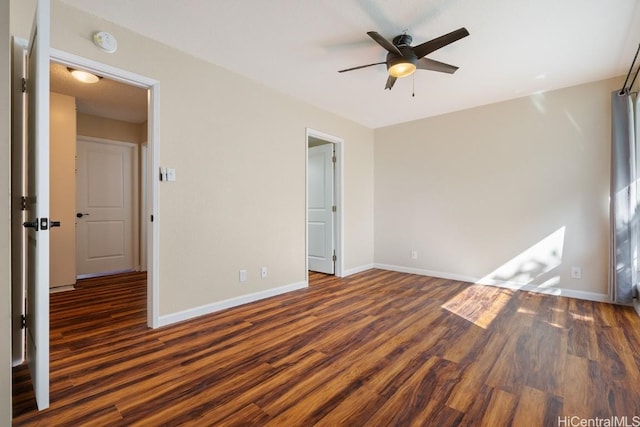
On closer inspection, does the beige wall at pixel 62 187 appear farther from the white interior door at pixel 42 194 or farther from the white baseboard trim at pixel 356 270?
the white baseboard trim at pixel 356 270

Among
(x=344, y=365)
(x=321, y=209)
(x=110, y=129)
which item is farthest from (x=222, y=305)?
(x=110, y=129)

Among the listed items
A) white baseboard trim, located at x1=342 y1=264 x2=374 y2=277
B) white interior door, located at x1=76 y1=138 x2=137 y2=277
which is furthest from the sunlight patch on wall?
white interior door, located at x1=76 y1=138 x2=137 y2=277

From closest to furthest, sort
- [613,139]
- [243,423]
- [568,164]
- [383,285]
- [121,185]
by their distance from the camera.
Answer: [243,423], [613,139], [568,164], [383,285], [121,185]

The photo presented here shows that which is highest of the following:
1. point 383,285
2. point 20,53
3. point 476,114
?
point 476,114

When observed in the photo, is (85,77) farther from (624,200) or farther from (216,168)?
(624,200)

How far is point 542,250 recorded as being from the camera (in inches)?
141

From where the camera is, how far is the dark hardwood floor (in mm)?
1448

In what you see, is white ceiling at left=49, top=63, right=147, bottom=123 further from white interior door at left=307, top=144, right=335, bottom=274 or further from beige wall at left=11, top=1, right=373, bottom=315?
white interior door at left=307, top=144, right=335, bottom=274

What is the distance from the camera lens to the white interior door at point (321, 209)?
4.55 meters

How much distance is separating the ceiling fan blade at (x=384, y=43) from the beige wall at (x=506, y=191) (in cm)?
241

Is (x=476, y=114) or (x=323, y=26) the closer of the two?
(x=323, y=26)

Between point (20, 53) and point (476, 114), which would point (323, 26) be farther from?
point (476, 114)

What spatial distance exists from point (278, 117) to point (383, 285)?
2649 mm

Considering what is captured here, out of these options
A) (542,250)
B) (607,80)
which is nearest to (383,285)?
(542,250)
